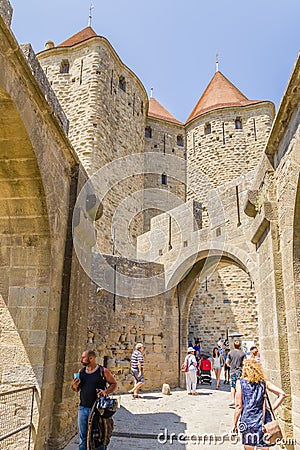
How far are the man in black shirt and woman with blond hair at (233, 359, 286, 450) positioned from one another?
1160 mm

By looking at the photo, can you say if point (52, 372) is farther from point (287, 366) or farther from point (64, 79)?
point (64, 79)

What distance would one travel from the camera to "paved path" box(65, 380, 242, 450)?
15.1ft

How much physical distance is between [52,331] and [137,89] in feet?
50.0

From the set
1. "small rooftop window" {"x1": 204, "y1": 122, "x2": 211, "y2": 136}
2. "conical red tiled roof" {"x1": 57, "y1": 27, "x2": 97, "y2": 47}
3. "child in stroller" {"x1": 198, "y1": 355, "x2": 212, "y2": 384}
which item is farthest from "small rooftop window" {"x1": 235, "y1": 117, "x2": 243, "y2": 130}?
"child in stroller" {"x1": 198, "y1": 355, "x2": 212, "y2": 384}

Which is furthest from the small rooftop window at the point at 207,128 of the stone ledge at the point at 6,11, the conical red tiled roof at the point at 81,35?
the stone ledge at the point at 6,11

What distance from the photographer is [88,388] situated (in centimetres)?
339

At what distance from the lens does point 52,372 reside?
14.0 ft

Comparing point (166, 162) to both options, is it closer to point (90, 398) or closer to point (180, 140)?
point (180, 140)

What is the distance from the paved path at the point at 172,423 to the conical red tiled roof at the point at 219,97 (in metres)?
14.7

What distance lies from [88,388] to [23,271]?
1551 mm

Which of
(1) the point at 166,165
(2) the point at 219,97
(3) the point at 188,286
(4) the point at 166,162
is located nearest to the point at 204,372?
(3) the point at 188,286

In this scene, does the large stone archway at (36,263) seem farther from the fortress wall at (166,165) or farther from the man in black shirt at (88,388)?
the fortress wall at (166,165)

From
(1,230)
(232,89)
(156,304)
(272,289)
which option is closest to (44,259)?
(1,230)

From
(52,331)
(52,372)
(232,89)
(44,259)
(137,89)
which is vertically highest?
(232,89)
